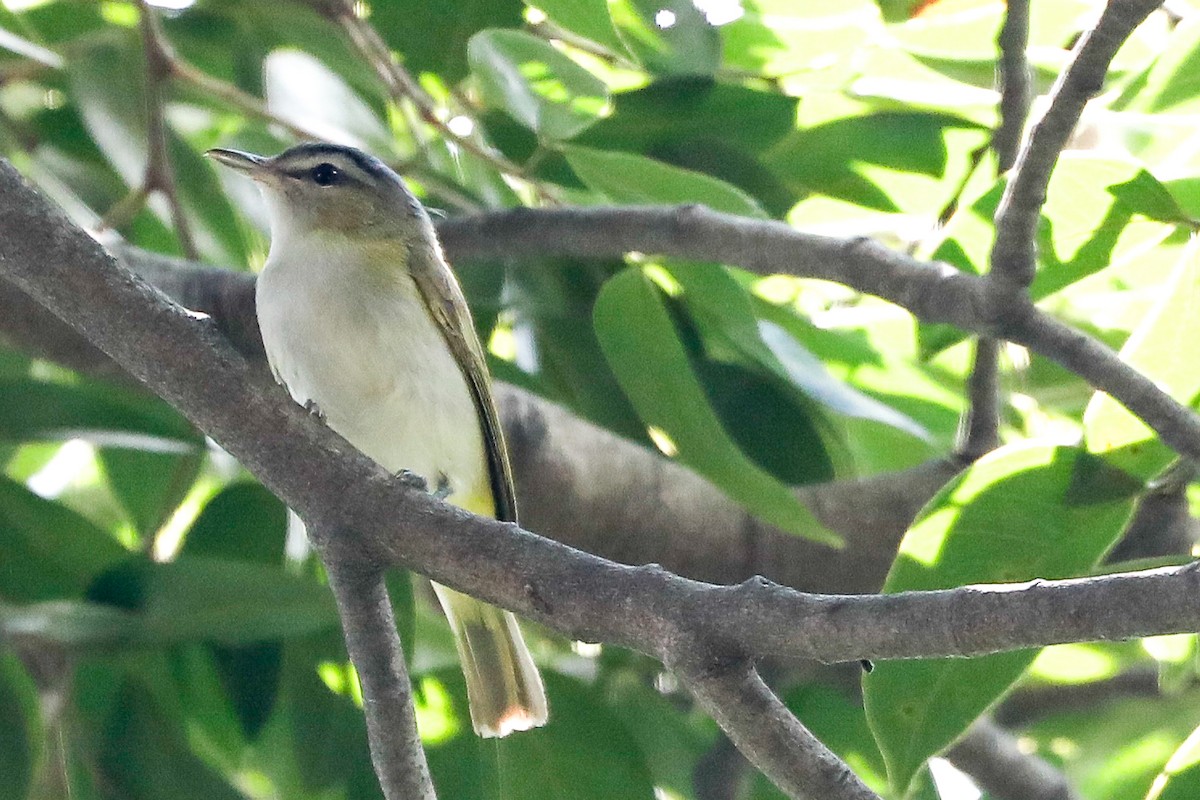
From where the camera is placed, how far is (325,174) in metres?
3.21

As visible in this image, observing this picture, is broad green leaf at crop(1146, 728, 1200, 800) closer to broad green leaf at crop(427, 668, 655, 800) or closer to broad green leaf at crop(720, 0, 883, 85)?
broad green leaf at crop(427, 668, 655, 800)

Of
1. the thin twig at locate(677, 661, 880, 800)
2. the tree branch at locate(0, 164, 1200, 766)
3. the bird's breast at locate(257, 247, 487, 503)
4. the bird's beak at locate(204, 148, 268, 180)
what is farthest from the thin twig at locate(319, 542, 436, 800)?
the bird's beak at locate(204, 148, 268, 180)

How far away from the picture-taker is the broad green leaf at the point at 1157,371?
1970 mm

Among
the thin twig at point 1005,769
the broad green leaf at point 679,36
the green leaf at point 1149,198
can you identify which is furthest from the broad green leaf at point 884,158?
the thin twig at point 1005,769

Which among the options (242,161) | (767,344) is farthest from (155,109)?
(767,344)

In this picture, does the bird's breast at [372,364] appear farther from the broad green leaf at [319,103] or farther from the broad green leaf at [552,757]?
the broad green leaf at [552,757]

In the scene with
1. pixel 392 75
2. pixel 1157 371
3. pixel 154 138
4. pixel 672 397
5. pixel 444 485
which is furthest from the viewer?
pixel 444 485

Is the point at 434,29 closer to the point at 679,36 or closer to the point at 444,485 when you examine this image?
the point at 679,36

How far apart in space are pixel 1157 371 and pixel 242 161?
192 centimetres

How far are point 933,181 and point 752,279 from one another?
0.43 meters

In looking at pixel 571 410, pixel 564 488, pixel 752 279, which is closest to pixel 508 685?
pixel 564 488

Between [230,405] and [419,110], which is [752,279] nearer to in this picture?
[419,110]

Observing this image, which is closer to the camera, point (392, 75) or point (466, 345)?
point (392, 75)

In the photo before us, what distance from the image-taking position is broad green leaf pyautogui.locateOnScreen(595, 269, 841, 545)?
2363mm
